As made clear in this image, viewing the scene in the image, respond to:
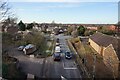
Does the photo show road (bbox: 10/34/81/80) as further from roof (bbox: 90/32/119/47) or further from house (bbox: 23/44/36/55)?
roof (bbox: 90/32/119/47)

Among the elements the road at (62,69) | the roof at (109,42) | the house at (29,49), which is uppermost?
the roof at (109,42)

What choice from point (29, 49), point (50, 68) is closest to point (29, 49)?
point (29, 49)

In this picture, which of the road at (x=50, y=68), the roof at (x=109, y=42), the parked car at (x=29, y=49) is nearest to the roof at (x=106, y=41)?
the roof at (x=109, y=42)

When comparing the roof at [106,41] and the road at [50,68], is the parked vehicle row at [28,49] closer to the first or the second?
the road at [50,68]

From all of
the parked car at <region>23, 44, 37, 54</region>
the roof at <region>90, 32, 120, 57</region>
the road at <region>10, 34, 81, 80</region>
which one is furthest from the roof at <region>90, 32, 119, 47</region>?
the parked car at <region>23, 44, 37, 54</region>

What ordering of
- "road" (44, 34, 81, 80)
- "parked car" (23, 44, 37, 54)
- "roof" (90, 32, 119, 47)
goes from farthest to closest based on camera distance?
"parked car" (23, 44, 37, 54) < "roof" (90, 32, 119, 47) < "road" (44, 34, 81, 80)

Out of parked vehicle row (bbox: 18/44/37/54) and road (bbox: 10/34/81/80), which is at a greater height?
parked vehicle row (bbox: 18/44/37/54)

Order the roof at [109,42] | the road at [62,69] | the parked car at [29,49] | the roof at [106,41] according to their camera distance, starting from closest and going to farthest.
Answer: the road at [62,69] → the roof at [109,42] → the roof at [106,41] → the parked car at [29,49]

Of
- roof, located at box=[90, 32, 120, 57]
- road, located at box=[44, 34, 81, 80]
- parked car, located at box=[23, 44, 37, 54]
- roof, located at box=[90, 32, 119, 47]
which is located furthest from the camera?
parked car, located at box=[23, 44, 37, 54]

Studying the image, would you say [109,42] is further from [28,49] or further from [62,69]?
[28,49]

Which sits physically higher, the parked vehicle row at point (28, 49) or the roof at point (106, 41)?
the roof at point (106, 41)

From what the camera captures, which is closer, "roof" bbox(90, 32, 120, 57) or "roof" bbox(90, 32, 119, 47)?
"roof" bbox(90, 32, 120, 57)

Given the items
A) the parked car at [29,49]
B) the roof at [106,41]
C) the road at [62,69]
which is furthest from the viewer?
the parked car at [29,49]
